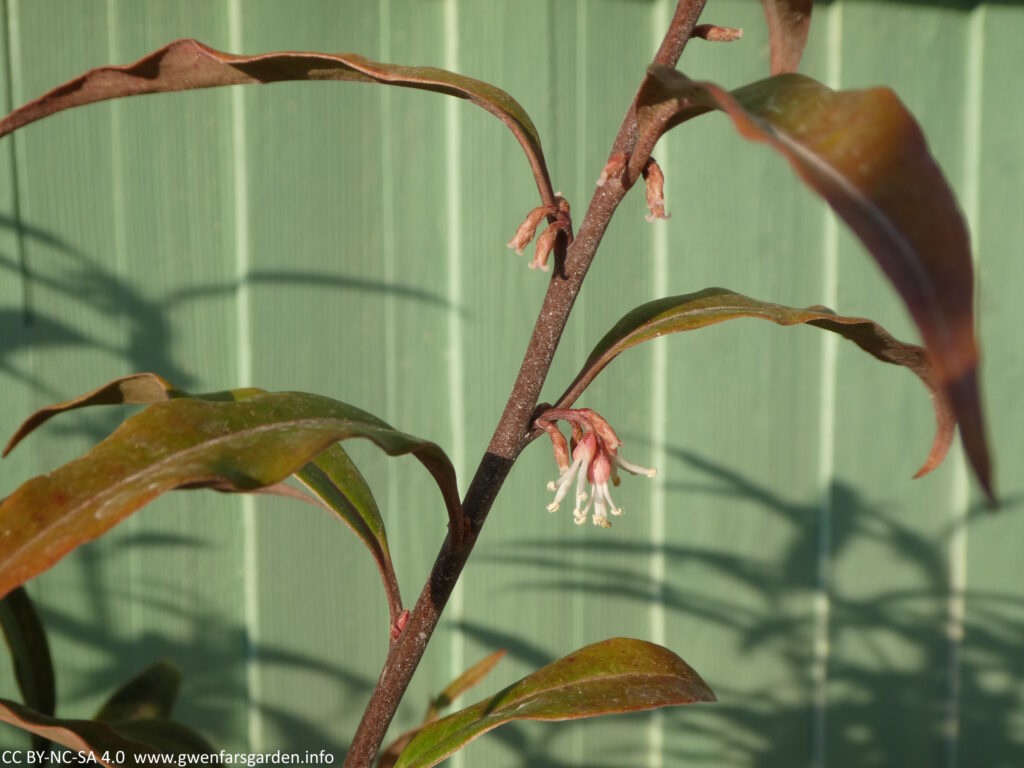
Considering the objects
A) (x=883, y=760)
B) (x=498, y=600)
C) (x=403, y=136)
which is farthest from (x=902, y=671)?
(x=403, y=136)

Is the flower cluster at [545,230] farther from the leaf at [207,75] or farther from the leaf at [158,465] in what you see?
the leaf at [158,465]

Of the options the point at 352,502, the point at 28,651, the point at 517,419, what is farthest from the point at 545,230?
the point at 28,651

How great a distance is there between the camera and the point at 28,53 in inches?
36.4

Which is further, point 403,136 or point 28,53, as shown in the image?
point 403,136

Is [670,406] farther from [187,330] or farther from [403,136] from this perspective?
[187,330]

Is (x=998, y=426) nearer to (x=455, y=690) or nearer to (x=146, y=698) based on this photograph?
(x=455, y=690)

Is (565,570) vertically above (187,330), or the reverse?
(187,330)

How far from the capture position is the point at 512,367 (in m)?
1.16

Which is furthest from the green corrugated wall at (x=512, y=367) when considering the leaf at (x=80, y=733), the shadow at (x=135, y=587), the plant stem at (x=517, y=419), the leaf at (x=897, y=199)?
the leaf at (x=897, y=199)

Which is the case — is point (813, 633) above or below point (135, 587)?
below

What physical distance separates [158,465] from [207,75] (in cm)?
20

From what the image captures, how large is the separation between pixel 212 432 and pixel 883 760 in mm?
1311

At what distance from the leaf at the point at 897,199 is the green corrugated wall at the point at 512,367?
2.50ft

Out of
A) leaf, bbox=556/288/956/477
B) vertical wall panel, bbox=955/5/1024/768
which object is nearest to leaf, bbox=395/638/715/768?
leaf, bbox=556/288/956/477
